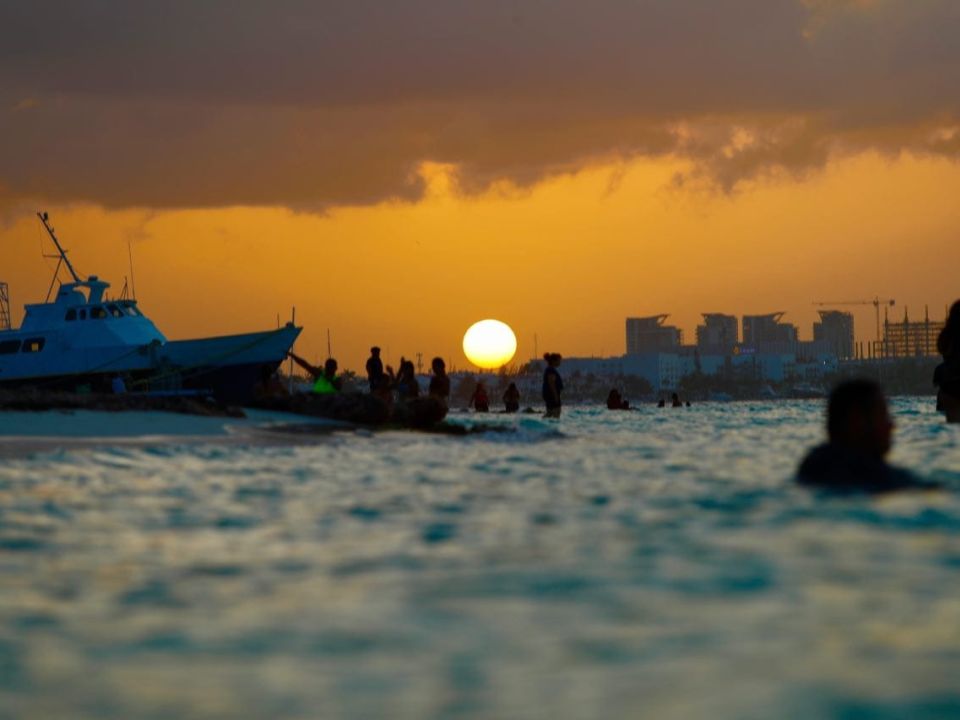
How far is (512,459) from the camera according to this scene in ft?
48.8

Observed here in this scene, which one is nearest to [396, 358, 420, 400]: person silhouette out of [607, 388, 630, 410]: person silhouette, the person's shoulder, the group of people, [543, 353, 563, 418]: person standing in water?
the group of people

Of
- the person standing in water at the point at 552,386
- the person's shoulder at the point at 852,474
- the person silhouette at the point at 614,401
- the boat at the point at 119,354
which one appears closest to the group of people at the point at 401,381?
the person standing in water at the point at 552,386

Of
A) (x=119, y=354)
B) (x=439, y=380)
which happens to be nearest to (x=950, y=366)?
(x=439, y=380)

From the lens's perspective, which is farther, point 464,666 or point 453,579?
point 453,579

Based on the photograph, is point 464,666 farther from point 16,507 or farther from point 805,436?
point 805,436

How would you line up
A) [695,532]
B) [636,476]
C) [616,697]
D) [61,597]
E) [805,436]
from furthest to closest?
1. [805,436]
2. [636,476]
3. [695,532]
4. [61,597]
5. [616,697]

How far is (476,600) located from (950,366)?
17.3 metres

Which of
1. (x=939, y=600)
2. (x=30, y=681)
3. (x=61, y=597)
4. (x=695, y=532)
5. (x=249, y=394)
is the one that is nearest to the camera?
(x=30, y=681)

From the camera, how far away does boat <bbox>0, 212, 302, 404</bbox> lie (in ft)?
135

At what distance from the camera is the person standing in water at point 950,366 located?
20688 millimetres

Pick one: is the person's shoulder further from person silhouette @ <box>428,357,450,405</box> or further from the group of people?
person silhouette @ <box>428,357,450,405</box>

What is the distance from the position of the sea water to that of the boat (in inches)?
1192

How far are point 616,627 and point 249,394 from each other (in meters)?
36.2

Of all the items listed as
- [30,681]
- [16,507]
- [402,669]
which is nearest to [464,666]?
[402,669]
